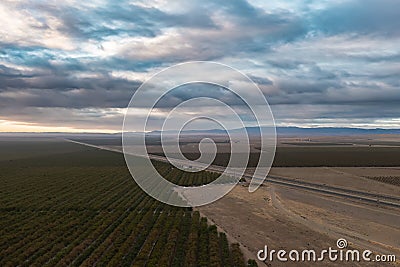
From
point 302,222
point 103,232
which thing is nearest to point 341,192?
point 302,222

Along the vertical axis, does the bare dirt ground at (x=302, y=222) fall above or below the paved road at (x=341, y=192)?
below

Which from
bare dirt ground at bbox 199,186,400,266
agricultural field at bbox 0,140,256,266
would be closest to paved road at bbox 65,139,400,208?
bare dirt ground at bbox 199,186,400,266

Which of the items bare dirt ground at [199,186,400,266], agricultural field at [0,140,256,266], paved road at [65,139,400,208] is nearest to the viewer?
agricultural field at [0,140,256,266]

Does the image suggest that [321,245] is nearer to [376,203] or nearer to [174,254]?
[174,254]

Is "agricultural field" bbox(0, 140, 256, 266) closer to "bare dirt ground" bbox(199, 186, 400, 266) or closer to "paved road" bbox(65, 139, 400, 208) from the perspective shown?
"bare dirt ground" bbox(199, 186, 400, 266)

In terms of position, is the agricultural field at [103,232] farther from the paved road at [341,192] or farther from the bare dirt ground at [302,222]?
the paved road at [341,192]

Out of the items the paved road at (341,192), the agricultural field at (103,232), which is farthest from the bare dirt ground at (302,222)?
the paved road at (341,192)

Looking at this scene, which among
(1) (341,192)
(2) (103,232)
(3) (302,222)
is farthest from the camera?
(1) (341,192)

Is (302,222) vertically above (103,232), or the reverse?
(302,222)

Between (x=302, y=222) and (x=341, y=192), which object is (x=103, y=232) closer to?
(x=302, y=222)
